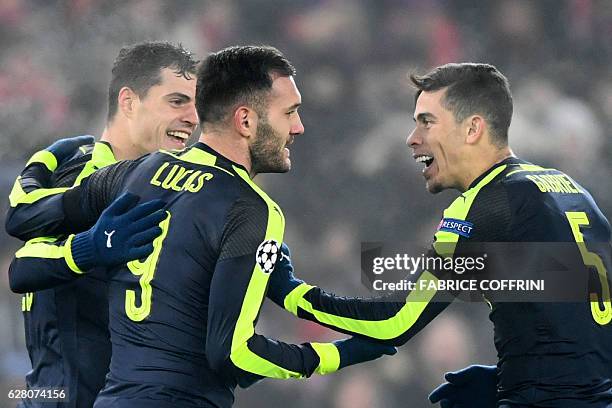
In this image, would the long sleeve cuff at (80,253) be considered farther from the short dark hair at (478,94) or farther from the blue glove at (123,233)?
the short dark hair at (478,94)

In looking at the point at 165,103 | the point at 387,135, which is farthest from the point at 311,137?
the point at 165,103

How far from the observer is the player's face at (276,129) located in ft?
10.5

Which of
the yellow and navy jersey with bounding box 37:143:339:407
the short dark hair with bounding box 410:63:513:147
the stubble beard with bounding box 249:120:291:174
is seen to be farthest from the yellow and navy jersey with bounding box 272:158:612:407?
the stubble beard with bounding box 249:120:291:174

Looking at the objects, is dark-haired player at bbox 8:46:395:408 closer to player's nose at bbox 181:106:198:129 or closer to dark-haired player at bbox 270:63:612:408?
dark-haired player at bbox 270:63:612:408

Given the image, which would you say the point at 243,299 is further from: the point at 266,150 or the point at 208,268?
the point at 266,150

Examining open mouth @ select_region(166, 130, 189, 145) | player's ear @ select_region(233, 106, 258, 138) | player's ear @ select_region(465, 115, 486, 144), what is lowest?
player's ear @ select_region(233, 106, 258, 138)

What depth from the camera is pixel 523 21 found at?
7.98 metres

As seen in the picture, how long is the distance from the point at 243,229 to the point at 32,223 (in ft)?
2.91

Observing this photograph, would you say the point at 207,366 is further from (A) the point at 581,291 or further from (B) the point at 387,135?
(B) the point at 387,135

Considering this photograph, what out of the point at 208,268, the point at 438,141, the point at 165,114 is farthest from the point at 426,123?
the point at 208,268

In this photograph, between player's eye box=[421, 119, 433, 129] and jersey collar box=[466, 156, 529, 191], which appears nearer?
jersey collar box=[466, 156, 529, 191]

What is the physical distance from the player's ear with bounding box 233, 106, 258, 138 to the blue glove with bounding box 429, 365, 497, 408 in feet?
4.19

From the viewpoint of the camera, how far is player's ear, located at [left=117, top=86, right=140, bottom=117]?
13.7 feet

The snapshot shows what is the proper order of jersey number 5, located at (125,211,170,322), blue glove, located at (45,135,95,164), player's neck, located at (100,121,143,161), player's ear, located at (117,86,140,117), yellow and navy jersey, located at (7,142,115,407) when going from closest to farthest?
1. jersey number 5, located at (125,211,170,322)
2. yellow and navy jersey, located at (7,142,115,407)
3. blue glove, located at (45,135,95,164)
4. player's neck, located at (100,121,143,161)
5. player's ear, located at (117,86,140,117)
